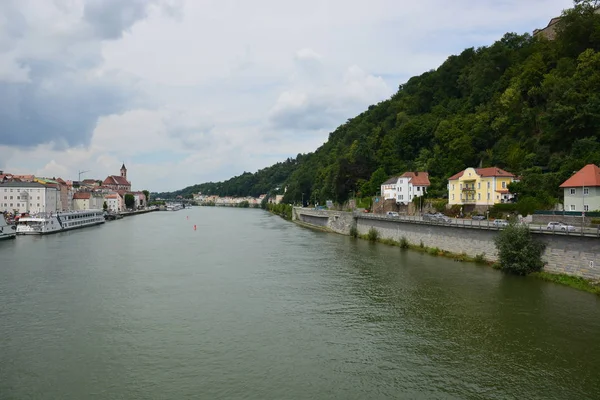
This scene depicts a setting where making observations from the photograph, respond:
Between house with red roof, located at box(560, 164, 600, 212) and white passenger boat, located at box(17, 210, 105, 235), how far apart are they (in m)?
57.1

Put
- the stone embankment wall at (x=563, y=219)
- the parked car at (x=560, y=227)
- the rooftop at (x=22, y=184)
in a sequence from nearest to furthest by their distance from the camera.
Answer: the parked car at (x=560, y=227) → the stone embankment wall at (x=563, y=219) → the rooftop at (x=22, y=184)

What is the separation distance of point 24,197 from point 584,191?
8473 cm

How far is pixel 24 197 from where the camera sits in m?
78.7

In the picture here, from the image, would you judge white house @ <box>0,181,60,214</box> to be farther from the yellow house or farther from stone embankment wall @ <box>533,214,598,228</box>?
stone embankment wall @ <box>533,214,598,228</box>

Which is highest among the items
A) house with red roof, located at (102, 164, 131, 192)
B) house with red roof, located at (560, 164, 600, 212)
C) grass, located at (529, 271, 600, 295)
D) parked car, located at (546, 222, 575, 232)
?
house with red roof, located at (102, 164, 131, 192)

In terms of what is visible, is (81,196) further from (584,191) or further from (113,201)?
(584,191)

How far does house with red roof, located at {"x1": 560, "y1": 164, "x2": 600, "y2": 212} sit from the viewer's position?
28.8m

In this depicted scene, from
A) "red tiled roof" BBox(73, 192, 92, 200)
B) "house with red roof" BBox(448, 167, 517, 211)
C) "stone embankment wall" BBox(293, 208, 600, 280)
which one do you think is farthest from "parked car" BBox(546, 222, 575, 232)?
"red tiled roof" BBox(73, 192, 92, 200)

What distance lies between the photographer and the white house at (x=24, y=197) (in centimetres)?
7869

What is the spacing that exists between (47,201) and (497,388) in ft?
285

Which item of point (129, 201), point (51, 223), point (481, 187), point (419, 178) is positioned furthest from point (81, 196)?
point (481, 187)

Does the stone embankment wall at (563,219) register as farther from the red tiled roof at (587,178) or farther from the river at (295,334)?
the river at (295,334)

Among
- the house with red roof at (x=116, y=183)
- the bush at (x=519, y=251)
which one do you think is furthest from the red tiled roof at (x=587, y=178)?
the house with red roof at (x=116, y=183)

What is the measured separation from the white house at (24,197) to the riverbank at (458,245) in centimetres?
5365
